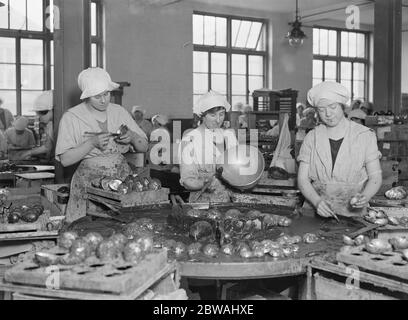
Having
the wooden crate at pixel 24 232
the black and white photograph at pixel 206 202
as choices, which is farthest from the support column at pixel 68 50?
the wooden crate at pixel 24 232

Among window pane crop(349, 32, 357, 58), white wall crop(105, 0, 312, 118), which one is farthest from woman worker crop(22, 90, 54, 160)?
window pane crop(349, 32, 357, 58)

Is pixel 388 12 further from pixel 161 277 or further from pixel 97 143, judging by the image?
pixel 161 277

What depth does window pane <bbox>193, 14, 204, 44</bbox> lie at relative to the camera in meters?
13.0

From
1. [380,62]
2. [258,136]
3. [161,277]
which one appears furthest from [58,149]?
[380,62]

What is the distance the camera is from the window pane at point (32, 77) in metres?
10.7

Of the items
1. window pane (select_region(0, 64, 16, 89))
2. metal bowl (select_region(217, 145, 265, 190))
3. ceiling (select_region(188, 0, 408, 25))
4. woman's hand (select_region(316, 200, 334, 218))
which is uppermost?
ceiling (select_region(188, 0, 408, 25))

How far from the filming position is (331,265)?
2061 millimetres

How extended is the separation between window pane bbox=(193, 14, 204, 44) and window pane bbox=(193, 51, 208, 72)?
279 mm

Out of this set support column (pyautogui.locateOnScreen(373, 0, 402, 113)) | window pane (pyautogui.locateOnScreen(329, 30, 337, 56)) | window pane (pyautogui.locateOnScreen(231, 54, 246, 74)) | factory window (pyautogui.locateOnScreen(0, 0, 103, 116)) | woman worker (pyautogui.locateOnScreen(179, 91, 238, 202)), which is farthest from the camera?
window pane (pyautogui.locateOnScreen(329, 30, 337, 56))

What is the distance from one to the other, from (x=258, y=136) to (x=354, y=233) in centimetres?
402

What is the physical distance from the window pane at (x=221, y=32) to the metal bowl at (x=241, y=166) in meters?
10.3

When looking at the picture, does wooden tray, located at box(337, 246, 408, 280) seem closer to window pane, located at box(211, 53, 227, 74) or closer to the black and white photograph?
the black and white photograph

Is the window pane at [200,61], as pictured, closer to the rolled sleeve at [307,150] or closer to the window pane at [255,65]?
the window pane at [255,65]

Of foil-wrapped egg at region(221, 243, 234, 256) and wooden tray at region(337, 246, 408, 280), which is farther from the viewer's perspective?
foil-wrapped egg at region(221, 243, 234, 256)
